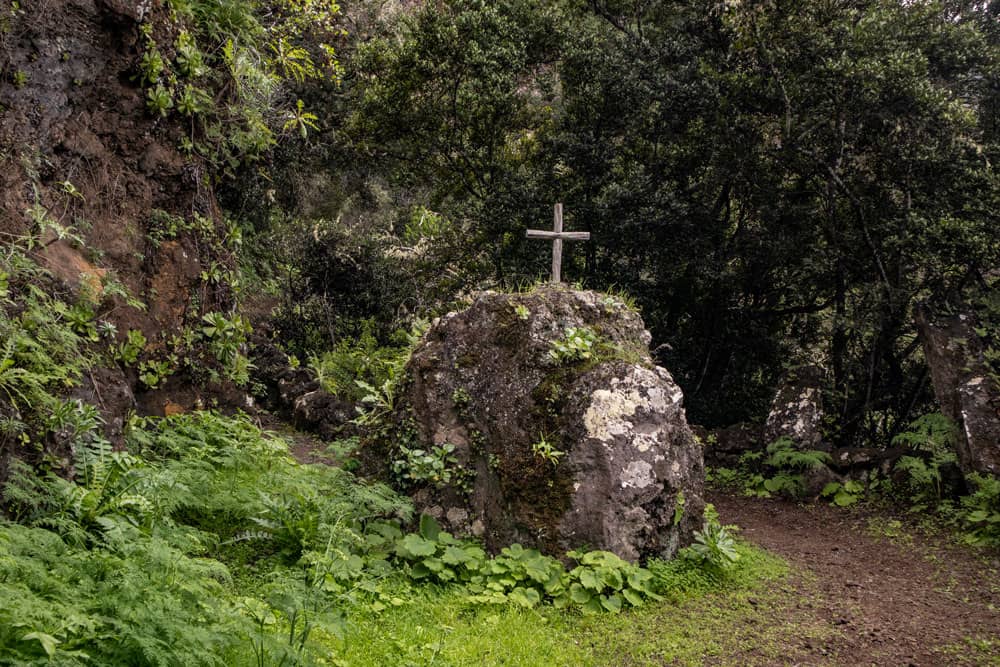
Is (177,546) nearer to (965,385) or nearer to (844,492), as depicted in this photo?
(844,492)

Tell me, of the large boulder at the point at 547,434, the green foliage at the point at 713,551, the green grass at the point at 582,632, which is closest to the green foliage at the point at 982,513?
the green grass at the point at 582,632

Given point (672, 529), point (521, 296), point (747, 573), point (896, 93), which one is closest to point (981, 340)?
point (896, 93)

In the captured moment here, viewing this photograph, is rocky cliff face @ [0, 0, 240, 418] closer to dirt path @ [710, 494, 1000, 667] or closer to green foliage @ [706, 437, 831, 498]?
dirt path @ [710, 494, 1000, 667]

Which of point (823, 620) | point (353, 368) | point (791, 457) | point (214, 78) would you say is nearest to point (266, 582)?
point (823, 620)

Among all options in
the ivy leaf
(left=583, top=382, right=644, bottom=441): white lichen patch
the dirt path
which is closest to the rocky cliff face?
the ivy leaf

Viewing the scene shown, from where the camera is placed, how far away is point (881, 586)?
256 inches

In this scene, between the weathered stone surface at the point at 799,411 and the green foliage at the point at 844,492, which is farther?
the weathered stone surface at the point at 799,411

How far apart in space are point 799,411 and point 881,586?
454 cm

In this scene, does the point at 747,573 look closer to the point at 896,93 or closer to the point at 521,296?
the point at 521,296

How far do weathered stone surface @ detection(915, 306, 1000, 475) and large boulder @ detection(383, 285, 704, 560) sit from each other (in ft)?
14.6

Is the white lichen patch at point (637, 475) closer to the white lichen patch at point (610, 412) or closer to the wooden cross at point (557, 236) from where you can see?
the white lichen patch at point (610, 412)

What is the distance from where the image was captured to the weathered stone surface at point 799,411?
414 inches

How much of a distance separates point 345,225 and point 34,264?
1126 centimetres

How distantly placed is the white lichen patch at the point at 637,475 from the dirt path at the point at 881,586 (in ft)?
5.12
